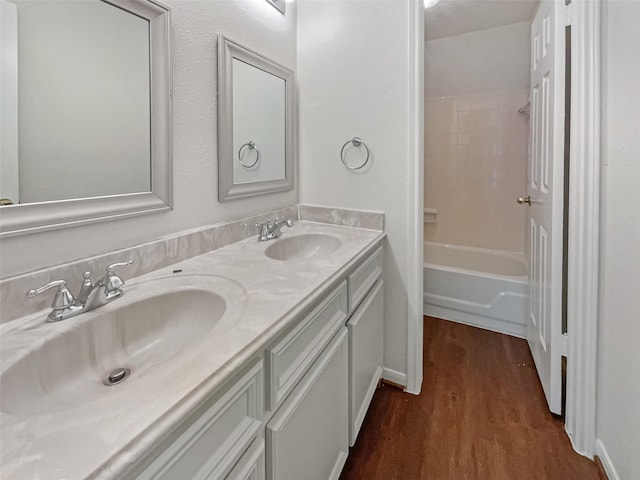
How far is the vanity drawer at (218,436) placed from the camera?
0.49m

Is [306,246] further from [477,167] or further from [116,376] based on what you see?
[477,167]

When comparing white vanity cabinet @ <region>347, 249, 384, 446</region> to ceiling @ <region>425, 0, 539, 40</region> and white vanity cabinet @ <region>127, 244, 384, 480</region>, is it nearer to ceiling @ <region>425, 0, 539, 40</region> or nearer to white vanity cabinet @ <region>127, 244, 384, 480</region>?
white vanity cabinet @ <region>127, 244, 384, 480</region>

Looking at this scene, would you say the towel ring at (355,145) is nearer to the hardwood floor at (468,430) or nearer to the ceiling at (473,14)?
the hardwood floor at (468,430)

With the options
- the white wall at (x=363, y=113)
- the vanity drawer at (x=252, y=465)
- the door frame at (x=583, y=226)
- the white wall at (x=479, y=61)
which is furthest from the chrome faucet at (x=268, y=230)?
the white wall at (x=479, y=61)

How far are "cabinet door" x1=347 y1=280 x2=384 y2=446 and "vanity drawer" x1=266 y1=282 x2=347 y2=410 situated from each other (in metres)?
0.18

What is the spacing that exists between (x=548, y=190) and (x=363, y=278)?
3.10 feet

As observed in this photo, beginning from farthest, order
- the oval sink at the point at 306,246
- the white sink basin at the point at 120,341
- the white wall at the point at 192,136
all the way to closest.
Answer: the oval sink at the point at 306,246 → the white wall at the point at 192,136 → the white sink basin at the point at 120,341

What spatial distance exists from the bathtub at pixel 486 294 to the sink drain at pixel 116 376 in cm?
217

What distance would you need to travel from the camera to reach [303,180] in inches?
76.0

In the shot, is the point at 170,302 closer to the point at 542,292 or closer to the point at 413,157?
the point at 413,157

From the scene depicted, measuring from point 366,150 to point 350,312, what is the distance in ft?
2.88

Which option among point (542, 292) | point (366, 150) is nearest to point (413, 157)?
point (366, 150)

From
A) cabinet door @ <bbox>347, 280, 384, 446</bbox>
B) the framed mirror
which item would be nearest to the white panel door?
cabinet door @ <bbox>347, 280, 384, 446</bbox>

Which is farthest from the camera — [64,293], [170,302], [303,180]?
[303,180]
